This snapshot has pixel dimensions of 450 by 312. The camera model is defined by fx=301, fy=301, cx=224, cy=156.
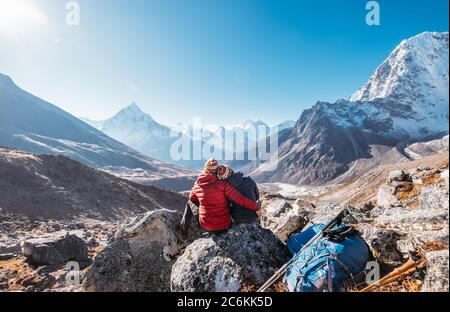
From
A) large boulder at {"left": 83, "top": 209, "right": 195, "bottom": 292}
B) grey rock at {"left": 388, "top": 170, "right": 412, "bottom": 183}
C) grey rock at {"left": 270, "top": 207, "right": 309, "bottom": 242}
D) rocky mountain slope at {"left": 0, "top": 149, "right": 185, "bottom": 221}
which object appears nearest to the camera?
large boulder at {"left": 83, "top": 209, "right": 195, "bottom": 292}

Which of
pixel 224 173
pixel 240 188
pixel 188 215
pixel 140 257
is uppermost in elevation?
pixel 224 173

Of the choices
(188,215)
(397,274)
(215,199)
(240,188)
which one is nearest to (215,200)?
(215,199)

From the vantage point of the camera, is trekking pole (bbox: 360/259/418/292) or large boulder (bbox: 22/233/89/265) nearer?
trekking pole (bbox: 360/259/418/292)

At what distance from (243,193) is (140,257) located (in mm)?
3677

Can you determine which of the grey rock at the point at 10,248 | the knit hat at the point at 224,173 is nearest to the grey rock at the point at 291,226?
the knit hat at the point at 224,173

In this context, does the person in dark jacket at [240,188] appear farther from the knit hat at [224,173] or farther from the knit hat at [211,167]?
the knit hat at [211,167]

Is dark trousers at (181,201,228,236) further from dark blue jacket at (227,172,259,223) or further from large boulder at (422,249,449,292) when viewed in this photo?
large boulder at (422,249,449,292)

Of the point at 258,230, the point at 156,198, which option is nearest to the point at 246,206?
the point at 258,230

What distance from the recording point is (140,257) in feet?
29.2

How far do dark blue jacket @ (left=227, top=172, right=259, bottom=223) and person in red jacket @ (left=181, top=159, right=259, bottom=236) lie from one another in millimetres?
175

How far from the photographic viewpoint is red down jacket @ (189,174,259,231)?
789cm

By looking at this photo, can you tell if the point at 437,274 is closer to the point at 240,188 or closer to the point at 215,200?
the point at 240,188

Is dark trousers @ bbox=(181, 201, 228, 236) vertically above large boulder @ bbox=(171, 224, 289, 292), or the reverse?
dark trousers @ bbox=(181, 201, 228, 236)

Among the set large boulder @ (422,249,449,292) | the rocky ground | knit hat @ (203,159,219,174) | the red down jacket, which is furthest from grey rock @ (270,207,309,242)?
large boulder @ (422,249,449,292)
